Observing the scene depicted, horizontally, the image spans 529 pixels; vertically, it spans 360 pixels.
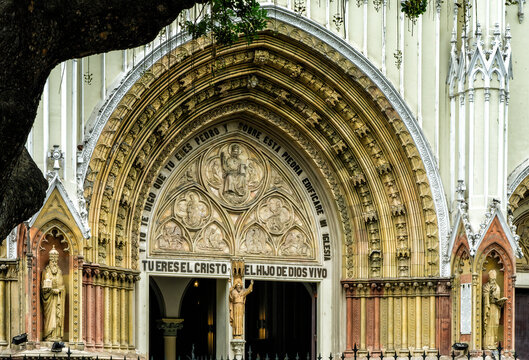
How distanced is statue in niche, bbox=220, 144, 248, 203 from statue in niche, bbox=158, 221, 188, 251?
3.86 ft

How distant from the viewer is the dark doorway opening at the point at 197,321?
2903 centimetres

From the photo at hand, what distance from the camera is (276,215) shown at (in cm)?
2430

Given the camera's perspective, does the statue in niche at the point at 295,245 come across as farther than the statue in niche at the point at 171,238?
Yes

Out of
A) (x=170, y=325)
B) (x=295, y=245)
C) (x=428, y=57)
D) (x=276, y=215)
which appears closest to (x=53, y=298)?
(x=276, y=215)

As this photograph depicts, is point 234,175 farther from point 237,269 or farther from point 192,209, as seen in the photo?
point 237,269

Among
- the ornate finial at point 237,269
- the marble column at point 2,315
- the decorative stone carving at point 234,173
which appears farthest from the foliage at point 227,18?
the ornate finial at point 237,269

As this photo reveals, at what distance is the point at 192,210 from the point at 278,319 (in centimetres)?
715

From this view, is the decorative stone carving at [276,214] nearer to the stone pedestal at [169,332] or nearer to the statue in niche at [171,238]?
the statue in niche at [171,238]

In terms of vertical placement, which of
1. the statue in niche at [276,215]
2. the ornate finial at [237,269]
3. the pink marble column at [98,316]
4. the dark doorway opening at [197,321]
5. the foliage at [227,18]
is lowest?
the dark doorway opening at [197,321]

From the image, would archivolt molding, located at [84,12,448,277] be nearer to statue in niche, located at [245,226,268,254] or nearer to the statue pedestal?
statue in niche, located at [245,226,268,254]

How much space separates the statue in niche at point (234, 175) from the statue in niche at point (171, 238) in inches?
46.3

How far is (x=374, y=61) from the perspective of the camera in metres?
23.2

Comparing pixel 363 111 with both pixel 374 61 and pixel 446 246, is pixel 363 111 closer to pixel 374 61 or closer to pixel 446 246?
pixel 374 61

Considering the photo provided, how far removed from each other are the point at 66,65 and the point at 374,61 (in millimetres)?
6196
